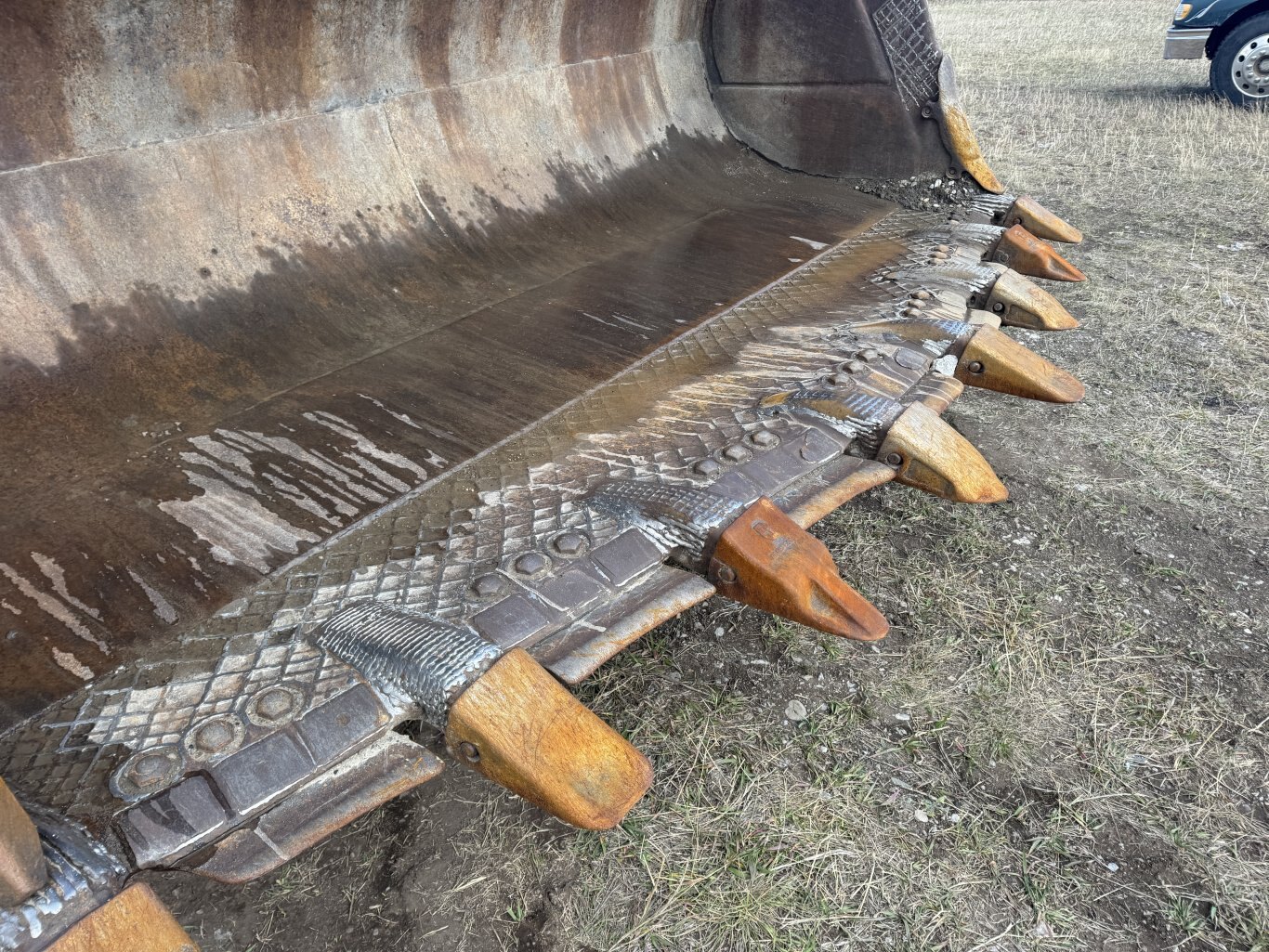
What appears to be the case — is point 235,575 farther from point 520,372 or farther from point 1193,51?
point 1193,51

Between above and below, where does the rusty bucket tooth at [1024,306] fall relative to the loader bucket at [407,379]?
below

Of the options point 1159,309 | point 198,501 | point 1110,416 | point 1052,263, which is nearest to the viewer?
point 198,501

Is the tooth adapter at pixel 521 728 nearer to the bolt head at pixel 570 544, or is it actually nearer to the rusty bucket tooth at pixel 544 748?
the rusty bucket tooth at pixel 544 748

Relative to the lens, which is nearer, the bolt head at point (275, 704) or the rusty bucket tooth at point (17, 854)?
the rusty bucket tooth at point (17, 854)

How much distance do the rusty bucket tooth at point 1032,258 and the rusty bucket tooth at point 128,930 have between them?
2912 millimetres

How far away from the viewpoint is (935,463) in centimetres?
179

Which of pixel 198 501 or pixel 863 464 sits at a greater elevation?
pixel 198 501

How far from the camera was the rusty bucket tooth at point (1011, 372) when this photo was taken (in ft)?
7.06

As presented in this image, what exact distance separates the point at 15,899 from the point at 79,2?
2.08 metres

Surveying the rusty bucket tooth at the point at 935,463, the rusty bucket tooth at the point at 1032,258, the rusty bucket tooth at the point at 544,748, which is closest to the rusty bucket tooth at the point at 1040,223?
the rusty bucket tooth at the point at 1032,258

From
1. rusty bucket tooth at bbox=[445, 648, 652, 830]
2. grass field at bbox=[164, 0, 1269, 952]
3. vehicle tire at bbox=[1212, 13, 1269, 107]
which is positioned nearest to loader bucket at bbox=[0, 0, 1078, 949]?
rusty bucket tooth at bbox=[445, 648, 652, 830]

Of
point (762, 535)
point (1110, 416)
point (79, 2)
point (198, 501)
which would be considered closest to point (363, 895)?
point (198, 501)

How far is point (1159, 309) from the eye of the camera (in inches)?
161

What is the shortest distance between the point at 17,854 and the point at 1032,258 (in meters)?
3.01
